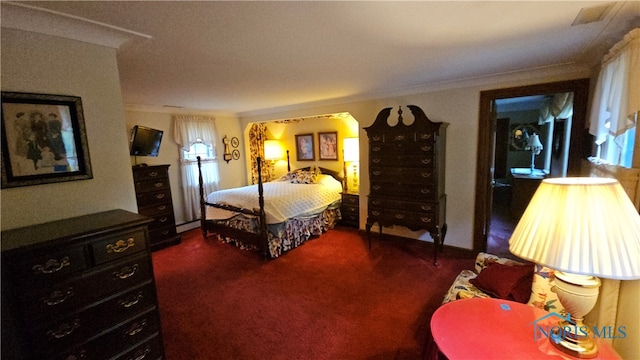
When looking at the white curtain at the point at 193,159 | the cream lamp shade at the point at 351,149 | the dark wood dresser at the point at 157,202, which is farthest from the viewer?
Result: the white curtain at the point at 193,159

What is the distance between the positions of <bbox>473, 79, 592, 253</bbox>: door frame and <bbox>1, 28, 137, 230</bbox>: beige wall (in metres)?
3.60

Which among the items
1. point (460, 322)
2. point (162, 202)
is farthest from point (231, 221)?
point (460, 322)

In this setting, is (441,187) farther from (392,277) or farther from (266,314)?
(266,314)

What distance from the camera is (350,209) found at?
4.66m

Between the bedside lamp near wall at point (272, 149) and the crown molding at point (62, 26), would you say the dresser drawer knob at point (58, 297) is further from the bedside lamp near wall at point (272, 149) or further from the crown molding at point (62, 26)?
the bedside lamp near wall at point (272, 149)

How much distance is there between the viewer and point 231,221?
3988 millimetres

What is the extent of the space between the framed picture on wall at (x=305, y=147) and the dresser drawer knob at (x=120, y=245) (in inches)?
167

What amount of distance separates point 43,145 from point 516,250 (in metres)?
2.44

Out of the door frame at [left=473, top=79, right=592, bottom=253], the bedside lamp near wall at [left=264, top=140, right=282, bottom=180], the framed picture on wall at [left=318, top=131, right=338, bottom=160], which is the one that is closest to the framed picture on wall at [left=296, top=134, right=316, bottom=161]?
the framed picture on wall at [left=318, top=131, right=338, bottom=160]

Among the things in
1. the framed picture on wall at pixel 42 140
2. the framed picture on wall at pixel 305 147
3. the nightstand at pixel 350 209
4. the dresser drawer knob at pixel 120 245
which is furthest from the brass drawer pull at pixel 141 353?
the framed picture on wall at pixel 305 147

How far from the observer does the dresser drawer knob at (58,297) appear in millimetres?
1264

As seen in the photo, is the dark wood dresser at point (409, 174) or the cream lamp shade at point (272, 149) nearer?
the dark wood dresser at point (409, 174)

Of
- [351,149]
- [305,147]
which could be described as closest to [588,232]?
[351,149]

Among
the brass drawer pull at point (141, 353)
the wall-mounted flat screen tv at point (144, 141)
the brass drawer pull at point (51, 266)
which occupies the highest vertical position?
the wall-mounted flat screen tv at point (144, 141)
